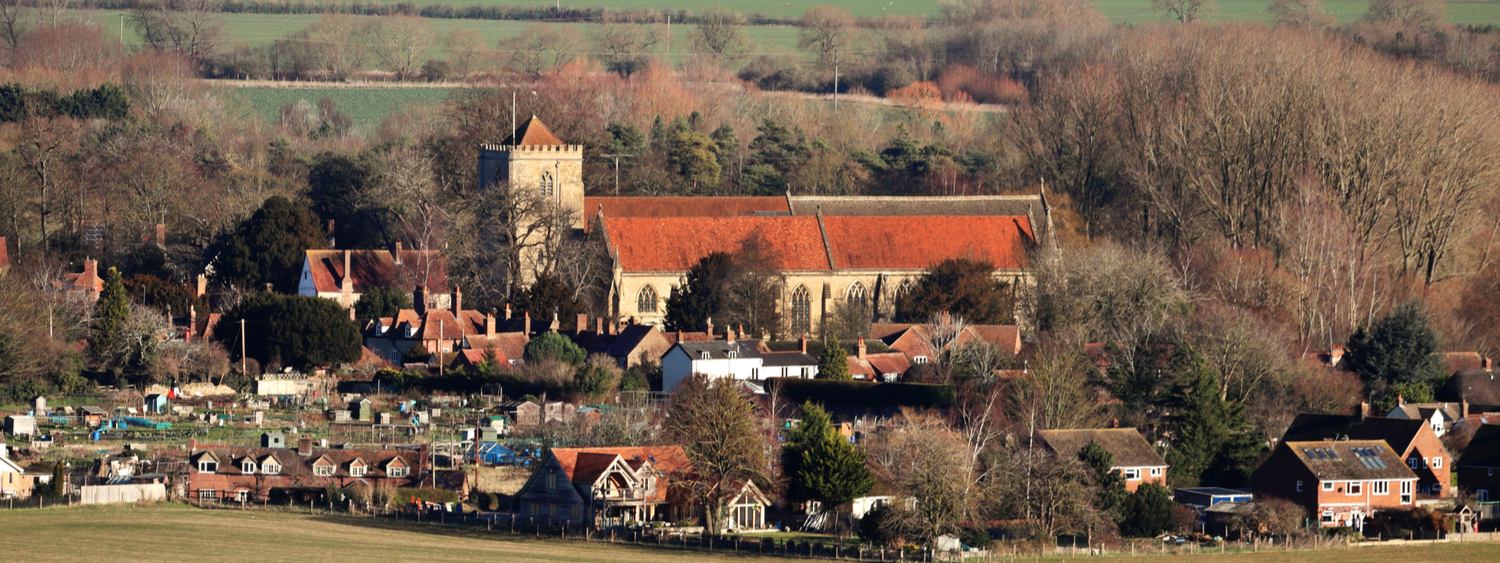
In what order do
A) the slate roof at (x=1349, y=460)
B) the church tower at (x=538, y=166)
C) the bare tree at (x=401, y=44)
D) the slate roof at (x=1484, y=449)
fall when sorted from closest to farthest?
the slate roof at (x=1349, y=460) → the slate roof at (x=1484, y=449) → the church tower at (x=538, y=166) → the bare tree at (x=401, y=44)

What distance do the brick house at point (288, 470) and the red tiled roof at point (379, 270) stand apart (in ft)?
92.9

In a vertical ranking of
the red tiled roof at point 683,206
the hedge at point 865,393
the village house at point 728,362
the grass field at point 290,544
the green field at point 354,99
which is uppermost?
the green field at point 354,99

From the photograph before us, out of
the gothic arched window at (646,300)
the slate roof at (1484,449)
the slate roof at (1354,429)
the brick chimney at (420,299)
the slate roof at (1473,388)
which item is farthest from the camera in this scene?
the gothic arched window at (646,300)

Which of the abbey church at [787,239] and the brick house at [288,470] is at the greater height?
the abbey church at [787,239]

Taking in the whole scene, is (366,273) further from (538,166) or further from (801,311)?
(801,311)

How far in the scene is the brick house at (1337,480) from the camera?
57000mm

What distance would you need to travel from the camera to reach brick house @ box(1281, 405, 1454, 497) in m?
60.2

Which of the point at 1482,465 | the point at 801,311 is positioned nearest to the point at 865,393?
the point at 1482,465

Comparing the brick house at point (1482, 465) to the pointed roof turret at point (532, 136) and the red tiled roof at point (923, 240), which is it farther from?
the pointed roof turret at point (532, 136)

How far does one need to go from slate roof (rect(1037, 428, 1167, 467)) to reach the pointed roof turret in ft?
107

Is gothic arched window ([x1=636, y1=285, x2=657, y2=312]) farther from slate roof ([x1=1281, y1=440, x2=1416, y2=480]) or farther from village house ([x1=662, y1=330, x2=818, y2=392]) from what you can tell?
slate roof ([x1=1281, y1=440, x2=1416, y2=480])

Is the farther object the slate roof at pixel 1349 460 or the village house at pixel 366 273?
the village house at pixel 366 273

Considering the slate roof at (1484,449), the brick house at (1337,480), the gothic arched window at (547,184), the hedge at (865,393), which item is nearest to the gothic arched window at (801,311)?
the gothic arched window at (547,184)

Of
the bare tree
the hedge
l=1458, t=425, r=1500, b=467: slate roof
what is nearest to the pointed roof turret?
the hedge
